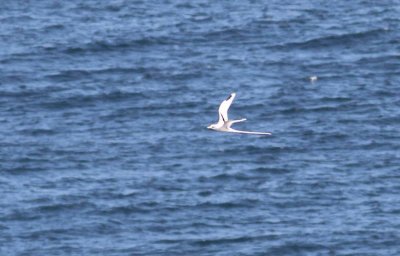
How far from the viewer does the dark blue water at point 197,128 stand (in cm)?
8506

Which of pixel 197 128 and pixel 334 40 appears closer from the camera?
pixel 197 128

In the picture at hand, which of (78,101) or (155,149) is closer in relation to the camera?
(155,149)

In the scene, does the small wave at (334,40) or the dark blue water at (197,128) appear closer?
the dark blue water at (197,128)

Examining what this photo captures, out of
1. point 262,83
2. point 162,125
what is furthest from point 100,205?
point 262,83

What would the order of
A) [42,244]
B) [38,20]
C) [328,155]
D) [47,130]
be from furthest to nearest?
[38,20], [47,130], [328,155], [42,244]

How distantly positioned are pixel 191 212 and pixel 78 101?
22783 mm

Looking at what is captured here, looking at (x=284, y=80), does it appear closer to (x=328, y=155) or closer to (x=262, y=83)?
(x=262, y=83)

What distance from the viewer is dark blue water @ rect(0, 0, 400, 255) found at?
8506 centimetres

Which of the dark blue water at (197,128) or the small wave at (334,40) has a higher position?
the small wave at (334,40)

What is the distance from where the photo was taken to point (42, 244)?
275ft

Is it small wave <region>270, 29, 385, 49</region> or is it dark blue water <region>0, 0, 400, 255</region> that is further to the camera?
small wave <region>270, 29, 385, 49</region>

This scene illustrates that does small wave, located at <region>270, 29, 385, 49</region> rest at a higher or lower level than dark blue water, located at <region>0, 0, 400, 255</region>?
higher

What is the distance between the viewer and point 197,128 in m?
101

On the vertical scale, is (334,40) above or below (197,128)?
above
